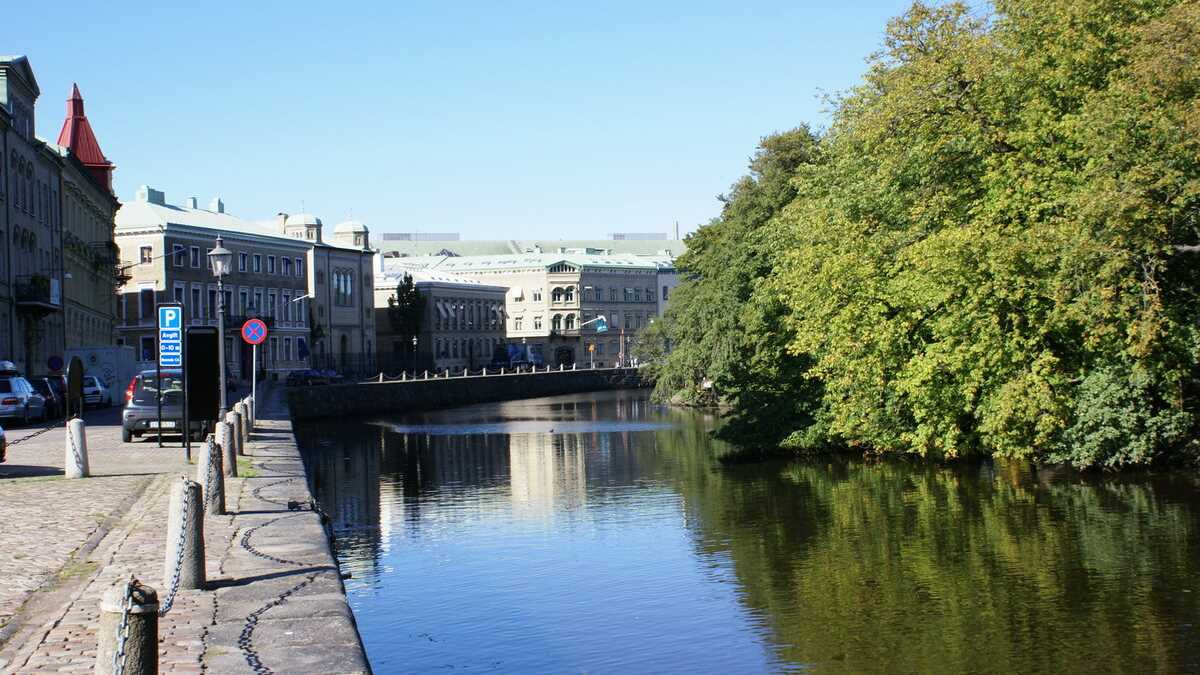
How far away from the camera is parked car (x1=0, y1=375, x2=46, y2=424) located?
44.9 metres

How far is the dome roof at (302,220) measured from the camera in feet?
398

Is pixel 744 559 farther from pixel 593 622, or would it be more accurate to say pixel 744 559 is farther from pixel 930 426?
pixel 930 426

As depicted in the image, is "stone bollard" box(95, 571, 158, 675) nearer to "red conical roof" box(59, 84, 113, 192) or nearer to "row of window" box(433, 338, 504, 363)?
"red conical roof" box(59, 84, 113, 192)

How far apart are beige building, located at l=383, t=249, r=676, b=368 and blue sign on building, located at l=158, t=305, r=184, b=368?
416ft

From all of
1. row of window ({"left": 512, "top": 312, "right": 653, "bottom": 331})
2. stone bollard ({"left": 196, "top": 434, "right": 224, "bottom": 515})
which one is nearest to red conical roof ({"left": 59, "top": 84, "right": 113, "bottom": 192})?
stone bollard ({"left": 196, "top": 434, "right": 224, "bottom": 515})

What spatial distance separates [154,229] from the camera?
96438 millimetres

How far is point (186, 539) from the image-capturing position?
13.4 metres

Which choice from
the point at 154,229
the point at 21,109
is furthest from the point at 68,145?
the point at 21,109

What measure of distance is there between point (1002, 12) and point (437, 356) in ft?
365

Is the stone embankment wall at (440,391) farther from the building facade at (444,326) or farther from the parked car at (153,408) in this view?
the parked car at (153,408)

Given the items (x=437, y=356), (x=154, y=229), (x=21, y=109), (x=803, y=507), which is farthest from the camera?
(x=437, y=356)

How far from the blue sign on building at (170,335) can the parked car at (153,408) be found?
5180mm

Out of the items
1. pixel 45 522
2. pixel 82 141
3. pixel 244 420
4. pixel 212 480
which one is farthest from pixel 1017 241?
pixel 82 141

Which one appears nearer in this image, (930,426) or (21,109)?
(930,426)
